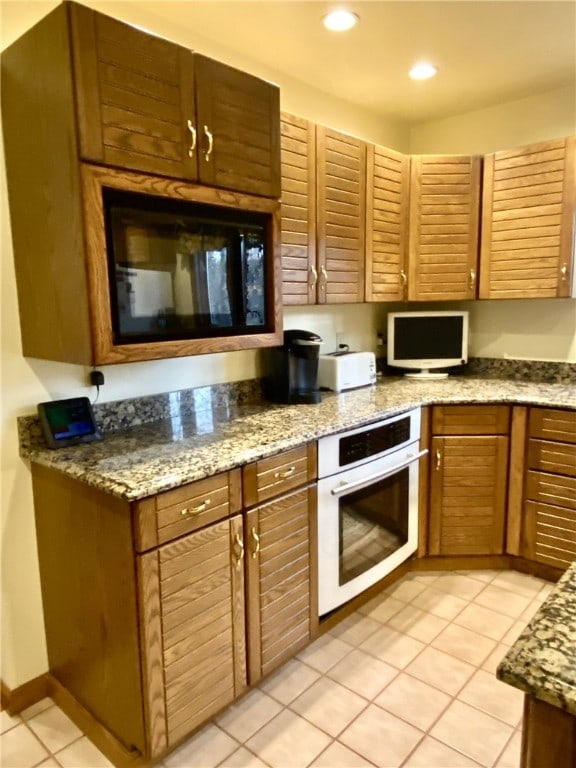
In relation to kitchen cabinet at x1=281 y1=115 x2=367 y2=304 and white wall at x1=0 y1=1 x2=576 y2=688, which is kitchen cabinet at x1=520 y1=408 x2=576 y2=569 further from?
white wall at x1=0 y1=1 x2=576 y2=688

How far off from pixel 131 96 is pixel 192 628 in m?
1.58

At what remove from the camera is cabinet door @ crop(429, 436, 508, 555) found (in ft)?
8.57

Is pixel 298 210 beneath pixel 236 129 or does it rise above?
beneath

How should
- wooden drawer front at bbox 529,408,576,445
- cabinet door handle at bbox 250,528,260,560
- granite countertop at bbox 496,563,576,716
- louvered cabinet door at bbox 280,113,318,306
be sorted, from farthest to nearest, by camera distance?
wooden drawer front at bbox 529,408,576,445
louvered cabinet door at bbox 280,113,318,306
cabinet door handle at bbox 250,528,260,560
granite countertop at bbox 496,563,576,716

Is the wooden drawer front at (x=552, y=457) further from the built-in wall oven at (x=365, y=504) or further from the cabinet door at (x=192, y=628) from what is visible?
the cabinet door at (x=192, y=628)

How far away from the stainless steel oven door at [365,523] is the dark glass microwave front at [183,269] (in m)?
0.76

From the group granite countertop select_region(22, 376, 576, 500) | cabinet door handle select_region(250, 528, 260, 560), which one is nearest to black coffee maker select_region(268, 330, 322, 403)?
granite countertop select_region(22, 376, 576, 500)

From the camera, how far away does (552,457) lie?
248cm

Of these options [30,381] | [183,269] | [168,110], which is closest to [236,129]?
[168,110]

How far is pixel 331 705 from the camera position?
183cm

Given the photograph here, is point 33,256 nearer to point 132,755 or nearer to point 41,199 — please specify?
point 41,199

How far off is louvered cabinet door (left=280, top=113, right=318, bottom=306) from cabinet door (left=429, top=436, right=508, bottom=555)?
3.39 feet

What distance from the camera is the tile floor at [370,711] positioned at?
64.1 inches

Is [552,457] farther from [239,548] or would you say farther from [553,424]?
[239,548]
